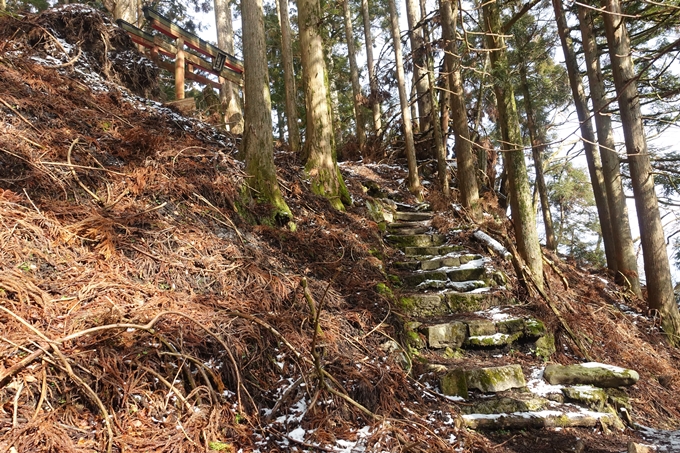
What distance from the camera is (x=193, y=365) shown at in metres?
2.62

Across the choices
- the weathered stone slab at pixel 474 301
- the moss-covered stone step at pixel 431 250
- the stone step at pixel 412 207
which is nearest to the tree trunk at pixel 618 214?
the stone step at pixel 412 207

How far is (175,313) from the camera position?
2.66m

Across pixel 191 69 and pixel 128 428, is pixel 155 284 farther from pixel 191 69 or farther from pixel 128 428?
pixel 191 69

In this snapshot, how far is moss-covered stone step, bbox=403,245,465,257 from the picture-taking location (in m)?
6.94

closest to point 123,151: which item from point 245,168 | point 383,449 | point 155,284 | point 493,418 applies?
point 245,168

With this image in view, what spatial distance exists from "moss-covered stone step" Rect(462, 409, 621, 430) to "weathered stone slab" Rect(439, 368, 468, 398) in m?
0.32

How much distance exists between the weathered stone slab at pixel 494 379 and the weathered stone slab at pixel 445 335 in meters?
0.81

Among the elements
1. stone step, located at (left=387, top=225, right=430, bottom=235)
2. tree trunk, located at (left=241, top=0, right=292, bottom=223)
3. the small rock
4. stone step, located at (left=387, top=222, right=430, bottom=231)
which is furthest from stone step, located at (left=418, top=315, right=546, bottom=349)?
stone step, located at (left=387, top=222, right=430, bottom=231)

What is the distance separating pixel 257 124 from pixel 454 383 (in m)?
3.66

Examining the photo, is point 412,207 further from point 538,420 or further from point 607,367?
point 538,420

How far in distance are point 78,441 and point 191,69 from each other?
Result: 912 centimetres

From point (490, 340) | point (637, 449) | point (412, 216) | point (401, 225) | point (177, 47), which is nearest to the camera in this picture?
point (637, 449)

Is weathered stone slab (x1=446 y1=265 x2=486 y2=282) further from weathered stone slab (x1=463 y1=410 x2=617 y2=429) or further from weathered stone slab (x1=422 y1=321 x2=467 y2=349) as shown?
weathered stone slab (x1=463 y1=410 x2=617 y2=429)

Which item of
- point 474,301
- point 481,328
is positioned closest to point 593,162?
point 474,301
